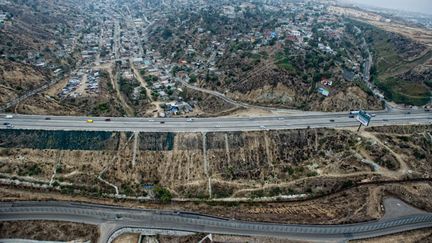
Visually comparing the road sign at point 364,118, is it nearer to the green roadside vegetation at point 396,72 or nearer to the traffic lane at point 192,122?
the traffic lane at point 192,122

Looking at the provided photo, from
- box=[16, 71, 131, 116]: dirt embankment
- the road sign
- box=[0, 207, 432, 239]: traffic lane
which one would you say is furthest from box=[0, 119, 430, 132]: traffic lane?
box=[0, 207, 432, 239]: traffic lane

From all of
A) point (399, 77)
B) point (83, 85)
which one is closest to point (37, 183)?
point (83, 85)

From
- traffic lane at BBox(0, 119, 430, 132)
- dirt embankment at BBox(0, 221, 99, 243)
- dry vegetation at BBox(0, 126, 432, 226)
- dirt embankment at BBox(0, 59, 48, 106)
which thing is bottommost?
dirt embankment at BBox(0, 221, 99, 243)

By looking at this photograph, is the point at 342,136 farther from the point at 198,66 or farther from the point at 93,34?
the point at 93,34

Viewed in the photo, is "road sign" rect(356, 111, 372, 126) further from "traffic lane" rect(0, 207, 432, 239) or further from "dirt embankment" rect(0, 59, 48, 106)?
"dirt embankment" rect(0, 59, 48, 106)

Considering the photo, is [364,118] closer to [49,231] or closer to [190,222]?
[190,222]

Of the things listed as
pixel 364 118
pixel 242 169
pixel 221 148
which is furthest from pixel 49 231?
pixel 364 118

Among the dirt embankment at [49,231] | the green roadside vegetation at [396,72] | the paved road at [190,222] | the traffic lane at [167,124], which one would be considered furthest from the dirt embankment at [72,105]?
the green roadside vegetation at [396,72]
